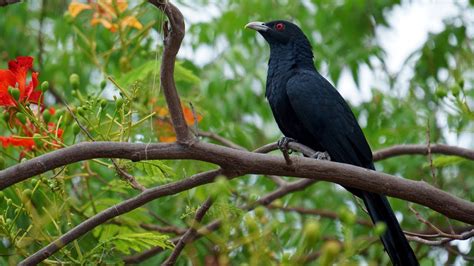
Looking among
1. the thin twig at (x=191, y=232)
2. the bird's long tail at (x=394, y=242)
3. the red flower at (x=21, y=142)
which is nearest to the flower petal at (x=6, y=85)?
the red flower at (x=21, y=142)

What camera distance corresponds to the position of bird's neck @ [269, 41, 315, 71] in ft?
17.6

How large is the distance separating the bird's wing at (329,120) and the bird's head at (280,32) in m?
0.55

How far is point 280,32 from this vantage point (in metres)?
5.62

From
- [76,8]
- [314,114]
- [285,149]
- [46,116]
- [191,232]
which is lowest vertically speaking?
[191,232]

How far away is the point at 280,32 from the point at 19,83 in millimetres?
2196

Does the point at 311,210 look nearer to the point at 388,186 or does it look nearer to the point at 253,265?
the point at 388,186

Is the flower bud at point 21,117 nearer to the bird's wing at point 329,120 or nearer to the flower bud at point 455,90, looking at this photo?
the bird's wing at point 329,120

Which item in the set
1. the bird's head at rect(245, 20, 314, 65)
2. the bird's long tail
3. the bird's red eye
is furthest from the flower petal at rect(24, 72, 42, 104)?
the bird's red eye

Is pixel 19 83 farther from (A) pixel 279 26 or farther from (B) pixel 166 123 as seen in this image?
(A) pixel 279 26

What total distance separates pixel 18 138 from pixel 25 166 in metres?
0.65

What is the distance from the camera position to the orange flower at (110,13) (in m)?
5.45

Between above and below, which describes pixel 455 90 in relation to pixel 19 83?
below

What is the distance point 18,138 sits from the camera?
3.90 metres

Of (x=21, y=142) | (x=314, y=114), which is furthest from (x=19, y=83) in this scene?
(x=314, y=114)
